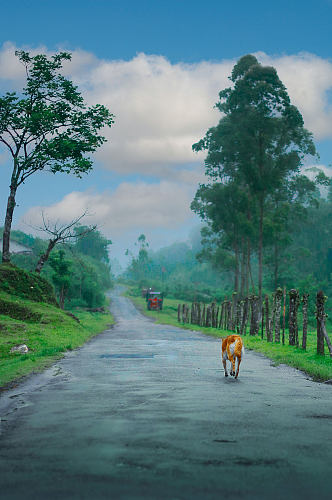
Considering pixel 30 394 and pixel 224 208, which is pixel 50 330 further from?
pixel 224 208

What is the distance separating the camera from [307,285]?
6650 centimetres

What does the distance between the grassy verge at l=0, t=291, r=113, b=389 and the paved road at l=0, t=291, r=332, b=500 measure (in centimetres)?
289

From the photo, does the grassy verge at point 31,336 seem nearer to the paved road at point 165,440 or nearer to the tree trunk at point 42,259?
the paved road at point 165,440

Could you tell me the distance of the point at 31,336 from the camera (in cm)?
2334

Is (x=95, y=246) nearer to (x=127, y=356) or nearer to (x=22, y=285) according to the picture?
(x=22, y=285)

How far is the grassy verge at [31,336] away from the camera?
1494 centimetres

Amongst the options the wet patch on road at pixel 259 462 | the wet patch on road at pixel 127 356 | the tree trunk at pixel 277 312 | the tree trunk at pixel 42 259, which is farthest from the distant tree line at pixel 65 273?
the wet patch on road at pixel 259 462

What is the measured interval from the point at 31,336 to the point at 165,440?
59.3 feet

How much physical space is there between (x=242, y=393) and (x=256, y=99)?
132ft

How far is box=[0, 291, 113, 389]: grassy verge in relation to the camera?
14.9 meters

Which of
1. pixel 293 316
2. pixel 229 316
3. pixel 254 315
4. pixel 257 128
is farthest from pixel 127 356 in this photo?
pixel 257 128

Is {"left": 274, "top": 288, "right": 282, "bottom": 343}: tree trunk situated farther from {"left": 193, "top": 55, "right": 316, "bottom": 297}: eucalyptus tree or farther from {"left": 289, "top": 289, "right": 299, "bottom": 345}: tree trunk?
{"left": 193, "top": 55, "right": 316, "bottom": 297}: eucalyptus tree

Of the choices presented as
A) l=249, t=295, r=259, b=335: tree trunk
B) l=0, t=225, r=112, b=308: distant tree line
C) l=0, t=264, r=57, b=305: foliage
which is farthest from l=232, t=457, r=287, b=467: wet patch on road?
l=0, t=225, r=112, b=308: distant tree line

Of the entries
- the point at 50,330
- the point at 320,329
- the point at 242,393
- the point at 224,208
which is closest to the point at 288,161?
the point at 224,208
